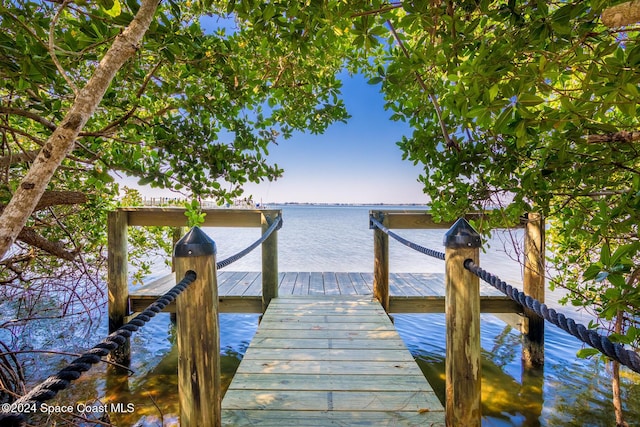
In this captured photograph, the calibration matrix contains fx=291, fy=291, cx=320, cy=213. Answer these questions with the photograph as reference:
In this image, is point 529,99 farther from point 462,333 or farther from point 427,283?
point 427,283

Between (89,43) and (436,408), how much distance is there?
294 cm

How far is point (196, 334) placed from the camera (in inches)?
51.7

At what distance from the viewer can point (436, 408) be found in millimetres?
1777

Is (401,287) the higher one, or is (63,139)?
(63,139)

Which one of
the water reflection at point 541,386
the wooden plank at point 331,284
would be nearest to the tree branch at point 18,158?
the wooden plank at point 331,284

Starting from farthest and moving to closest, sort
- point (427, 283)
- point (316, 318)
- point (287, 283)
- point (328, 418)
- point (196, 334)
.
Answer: point (427, 283) → point (287, 283) → point (316, 318) → point (328, 418) → point (196, 334)

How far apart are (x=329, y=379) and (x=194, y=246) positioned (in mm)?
1479

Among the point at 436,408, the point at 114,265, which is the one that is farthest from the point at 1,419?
Result: the point at 114,265

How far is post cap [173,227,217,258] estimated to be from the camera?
1320mm

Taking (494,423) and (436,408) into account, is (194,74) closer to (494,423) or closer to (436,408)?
(436,408)

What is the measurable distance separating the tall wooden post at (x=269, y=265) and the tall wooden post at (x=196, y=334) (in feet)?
7.64

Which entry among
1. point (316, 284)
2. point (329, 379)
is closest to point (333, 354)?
point (329, 379)

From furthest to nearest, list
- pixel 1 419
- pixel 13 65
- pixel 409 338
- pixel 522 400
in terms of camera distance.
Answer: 1. pixel 409 338
2. pixel 522 400
3. pixel 13 65
4. pixel 1 419

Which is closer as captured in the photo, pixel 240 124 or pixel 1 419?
pixel 1 419
